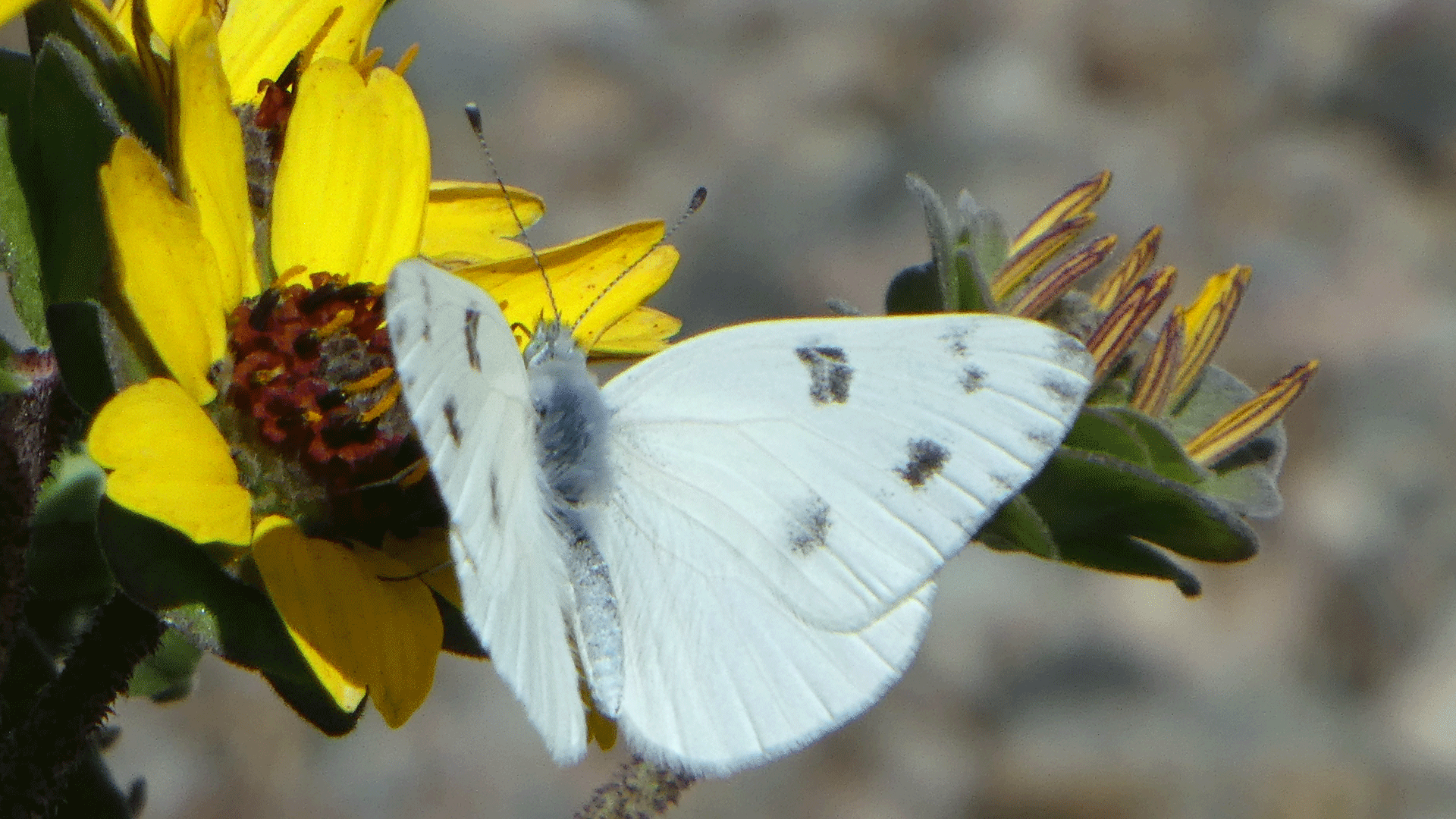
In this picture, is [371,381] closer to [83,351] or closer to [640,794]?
[83,351]

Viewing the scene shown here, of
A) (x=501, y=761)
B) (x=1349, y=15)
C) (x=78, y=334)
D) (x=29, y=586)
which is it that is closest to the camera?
(x=78, y=334)

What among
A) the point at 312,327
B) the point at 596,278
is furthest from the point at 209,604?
the point at 596,278

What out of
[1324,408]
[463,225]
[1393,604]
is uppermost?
[463,225]

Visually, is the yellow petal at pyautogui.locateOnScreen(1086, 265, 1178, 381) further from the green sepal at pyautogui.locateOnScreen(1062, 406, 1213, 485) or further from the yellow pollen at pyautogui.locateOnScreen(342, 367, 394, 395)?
the yellow pollen at pyautogui.locateOnScreen(342, 367, 394, 395)

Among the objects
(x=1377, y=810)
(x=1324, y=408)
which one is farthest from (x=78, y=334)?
(x=1324, y=408)

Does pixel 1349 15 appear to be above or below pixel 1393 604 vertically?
above

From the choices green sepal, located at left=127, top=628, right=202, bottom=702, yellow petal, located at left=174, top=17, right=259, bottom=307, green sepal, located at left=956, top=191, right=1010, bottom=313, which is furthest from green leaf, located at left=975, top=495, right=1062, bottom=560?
green sepal, located at left=127, top=628, right=202, bottom=702

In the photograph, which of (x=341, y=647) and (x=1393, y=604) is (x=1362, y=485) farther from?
(x=341, y=647)
